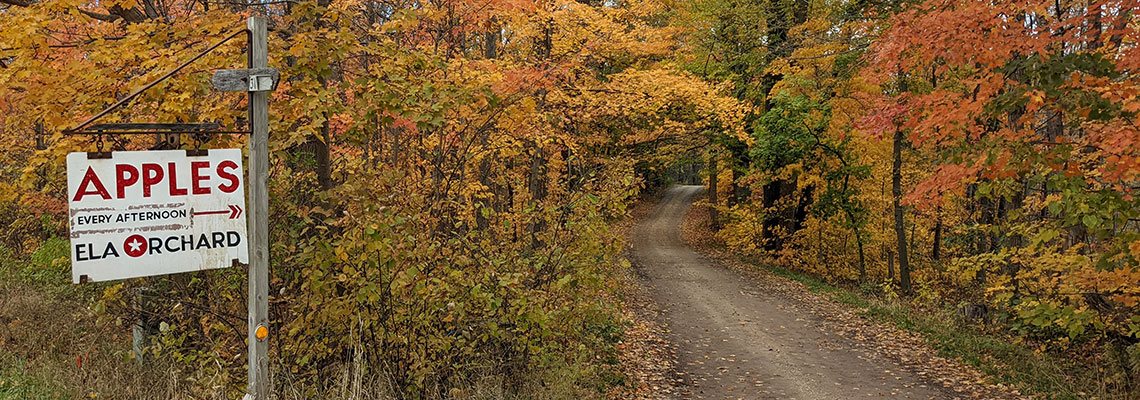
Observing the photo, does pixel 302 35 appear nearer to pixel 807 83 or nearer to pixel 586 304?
pixel 586 304

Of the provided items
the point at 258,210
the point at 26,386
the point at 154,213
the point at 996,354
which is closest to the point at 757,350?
the point at 996,354

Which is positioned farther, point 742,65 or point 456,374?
point 742,65

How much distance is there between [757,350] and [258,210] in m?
8.43

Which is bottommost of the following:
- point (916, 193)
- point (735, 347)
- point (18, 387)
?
point (735, 347)

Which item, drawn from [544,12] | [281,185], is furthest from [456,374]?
[544,12]

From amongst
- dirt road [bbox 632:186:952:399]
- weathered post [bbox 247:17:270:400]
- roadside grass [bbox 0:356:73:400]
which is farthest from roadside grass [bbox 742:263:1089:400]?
roadside grass [bbox 0:356:73:400]

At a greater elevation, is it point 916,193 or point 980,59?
point 980,59

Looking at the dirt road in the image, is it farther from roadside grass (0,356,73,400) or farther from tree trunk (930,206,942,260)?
tree trunk (930,206,942,260)

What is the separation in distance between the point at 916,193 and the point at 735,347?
3.87 meters

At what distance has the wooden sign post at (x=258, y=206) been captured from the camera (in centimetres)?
397

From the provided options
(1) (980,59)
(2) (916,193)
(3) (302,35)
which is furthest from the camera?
(2) (916,193)

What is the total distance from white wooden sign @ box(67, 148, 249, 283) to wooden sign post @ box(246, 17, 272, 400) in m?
0.12

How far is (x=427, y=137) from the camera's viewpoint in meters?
10.8

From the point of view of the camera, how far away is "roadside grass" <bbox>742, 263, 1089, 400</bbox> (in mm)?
8461
